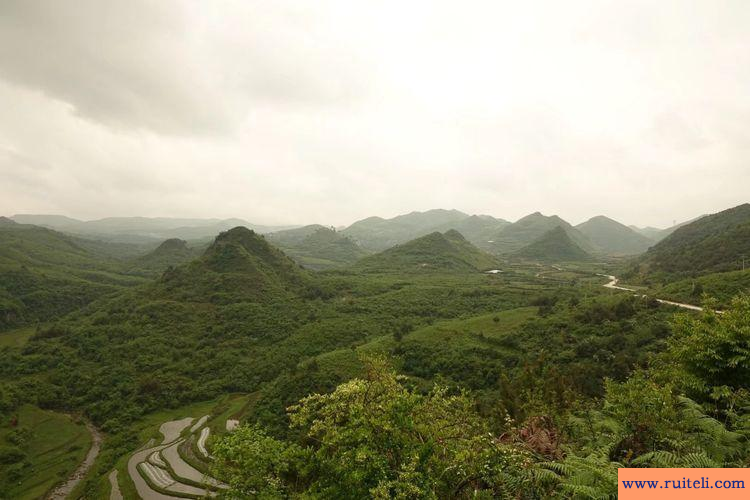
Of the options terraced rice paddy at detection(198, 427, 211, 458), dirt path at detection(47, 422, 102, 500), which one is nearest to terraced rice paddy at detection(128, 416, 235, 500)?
terraced rice paddy at detection(198, 427, 211, 458)

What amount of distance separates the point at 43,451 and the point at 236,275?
80.6m

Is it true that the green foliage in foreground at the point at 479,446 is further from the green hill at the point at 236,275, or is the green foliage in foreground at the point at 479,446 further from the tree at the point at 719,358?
the green hill at the point at 236,275

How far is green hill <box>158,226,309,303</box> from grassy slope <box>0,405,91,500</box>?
186 feet

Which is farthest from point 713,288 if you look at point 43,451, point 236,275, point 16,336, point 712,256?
point 16,336

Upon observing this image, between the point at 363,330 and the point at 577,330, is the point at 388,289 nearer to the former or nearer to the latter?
the point at 363,330

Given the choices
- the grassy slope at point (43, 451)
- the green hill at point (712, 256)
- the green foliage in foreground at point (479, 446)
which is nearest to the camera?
the green foliage in foreground at point (479, 446)

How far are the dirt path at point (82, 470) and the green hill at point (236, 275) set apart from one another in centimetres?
5890

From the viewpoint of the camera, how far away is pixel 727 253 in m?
114

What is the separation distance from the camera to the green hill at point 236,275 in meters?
138

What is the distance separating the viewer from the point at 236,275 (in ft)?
479

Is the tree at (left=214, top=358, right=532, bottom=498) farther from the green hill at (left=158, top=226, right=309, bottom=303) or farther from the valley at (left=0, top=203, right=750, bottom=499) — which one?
the green hill at (left=158, top=226, right=309, bottom=303)

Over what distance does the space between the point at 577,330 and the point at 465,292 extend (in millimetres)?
67455

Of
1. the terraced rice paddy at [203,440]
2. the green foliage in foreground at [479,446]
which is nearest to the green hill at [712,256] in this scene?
the green foliage in foreground at [479,446]

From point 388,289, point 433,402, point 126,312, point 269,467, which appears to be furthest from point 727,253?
point 126,312
